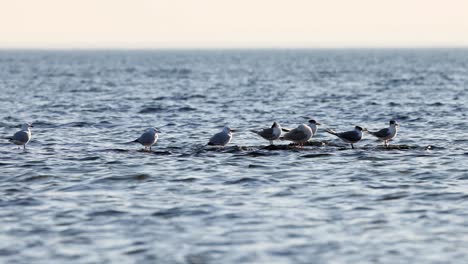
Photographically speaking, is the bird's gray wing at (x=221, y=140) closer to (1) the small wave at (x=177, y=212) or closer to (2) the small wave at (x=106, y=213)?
(1) the small wave at (x=177, y=212)

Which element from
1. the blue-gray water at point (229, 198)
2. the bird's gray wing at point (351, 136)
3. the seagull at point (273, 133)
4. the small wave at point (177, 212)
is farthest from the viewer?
the seagull at point (273, 133)

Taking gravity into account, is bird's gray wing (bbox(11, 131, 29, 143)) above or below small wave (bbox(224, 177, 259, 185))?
below

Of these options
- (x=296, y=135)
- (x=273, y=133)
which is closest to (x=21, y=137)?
(x=273, y=133)

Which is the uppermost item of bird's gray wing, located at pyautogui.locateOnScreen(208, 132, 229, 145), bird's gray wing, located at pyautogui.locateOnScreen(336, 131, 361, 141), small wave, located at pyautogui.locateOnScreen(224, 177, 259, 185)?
bird's gray wing, located at pyautogui.locateOnScreen(336, 131, 361, 141)

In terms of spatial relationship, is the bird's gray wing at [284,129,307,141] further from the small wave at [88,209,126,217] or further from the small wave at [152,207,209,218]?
the small wave at [88,209,126,217]

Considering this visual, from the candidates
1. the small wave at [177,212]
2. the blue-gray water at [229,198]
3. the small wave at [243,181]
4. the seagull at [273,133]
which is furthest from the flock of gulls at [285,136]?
the small wave at [177,212]

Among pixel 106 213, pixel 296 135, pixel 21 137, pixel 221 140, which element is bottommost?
pixel 21 137

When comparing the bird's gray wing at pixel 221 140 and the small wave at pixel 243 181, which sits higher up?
the small wave at pixel 243 181

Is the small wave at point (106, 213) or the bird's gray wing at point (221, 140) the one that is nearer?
the small wave at point (106, 213)

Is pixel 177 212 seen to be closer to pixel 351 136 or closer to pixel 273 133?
pixel 273 133

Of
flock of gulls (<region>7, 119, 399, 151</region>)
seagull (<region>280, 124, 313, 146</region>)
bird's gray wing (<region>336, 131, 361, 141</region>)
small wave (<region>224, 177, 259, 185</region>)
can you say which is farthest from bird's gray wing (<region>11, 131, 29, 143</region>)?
bird's gray wing (<region>336, 131, 361, 141</region>)

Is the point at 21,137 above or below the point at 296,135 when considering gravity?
below

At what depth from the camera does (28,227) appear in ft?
47.6

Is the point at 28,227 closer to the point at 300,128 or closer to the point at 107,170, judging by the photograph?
the point at 107,170
